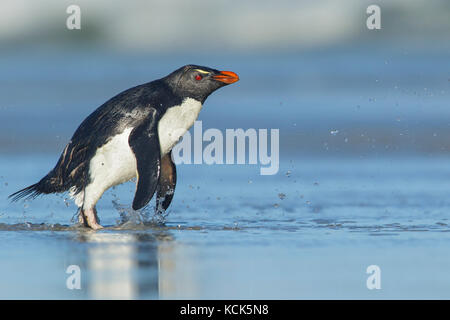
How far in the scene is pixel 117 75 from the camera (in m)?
16.2

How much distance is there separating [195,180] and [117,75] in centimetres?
751

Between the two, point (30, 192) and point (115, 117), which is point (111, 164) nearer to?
point (115, 117)

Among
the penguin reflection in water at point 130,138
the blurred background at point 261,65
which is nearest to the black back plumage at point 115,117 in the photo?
the penguin reflection in water at point 130,138

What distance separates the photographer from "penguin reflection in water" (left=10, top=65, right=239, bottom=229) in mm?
A: 6742

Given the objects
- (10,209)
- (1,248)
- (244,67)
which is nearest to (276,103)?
(244,67)

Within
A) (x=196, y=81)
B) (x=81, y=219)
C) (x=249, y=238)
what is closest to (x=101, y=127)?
(x=81, y=219)

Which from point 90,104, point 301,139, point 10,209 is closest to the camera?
point 10,209

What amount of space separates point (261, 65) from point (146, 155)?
1063 cm

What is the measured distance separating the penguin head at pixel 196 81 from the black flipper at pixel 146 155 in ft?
1.14

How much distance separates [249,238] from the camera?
6.01 metres

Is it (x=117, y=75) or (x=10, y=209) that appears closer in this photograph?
(x=10, y=209)

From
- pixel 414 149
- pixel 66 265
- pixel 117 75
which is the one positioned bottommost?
pixel 66 265

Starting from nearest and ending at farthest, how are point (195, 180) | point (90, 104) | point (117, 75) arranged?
point (195, 180) → point (90, 104) → point (117, 75)

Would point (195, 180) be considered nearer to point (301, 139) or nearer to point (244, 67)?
point (301, 139)
